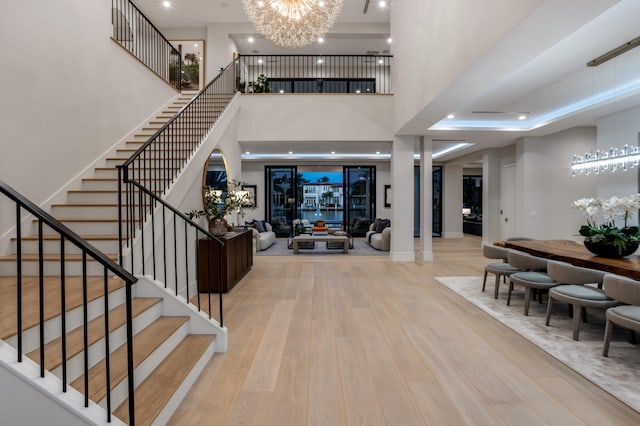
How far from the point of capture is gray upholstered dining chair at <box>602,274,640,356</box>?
8.73 ft

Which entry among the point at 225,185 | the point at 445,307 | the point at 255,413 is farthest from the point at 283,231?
the point at 255,413

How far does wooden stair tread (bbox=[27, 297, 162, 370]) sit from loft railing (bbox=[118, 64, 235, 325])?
295mm

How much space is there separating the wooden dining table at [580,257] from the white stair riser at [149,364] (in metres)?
4.33

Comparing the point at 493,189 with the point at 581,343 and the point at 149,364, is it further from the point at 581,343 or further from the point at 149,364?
the point at 149,364

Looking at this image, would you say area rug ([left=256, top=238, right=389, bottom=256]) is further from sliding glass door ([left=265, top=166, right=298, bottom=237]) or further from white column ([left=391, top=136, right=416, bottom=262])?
sliding glass door ([left=265, top=166, right=298, bottom=237])

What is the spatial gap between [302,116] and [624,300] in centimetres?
679

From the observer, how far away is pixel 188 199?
491 cm

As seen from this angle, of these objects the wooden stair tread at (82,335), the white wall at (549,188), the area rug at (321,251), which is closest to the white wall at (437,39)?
the area rug at (321,251)

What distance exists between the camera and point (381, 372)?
2729mm

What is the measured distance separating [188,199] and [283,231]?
7.65 meters

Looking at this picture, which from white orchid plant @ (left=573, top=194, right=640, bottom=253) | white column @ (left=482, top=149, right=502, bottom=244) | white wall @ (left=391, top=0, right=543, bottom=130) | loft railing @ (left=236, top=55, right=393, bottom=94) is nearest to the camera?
white wall @ (left=391, top=0, right=543, bottom=130)

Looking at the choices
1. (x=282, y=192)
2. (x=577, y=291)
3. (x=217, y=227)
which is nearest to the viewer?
(x=577, y=291)

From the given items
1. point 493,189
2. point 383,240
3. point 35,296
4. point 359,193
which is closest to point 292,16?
point 35,296

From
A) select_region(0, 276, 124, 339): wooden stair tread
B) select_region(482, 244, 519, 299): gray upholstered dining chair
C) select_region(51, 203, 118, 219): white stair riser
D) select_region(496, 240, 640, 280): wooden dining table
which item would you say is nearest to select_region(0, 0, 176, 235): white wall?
select_region(51, 203, 118, 219): white stair riser
